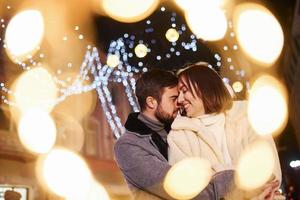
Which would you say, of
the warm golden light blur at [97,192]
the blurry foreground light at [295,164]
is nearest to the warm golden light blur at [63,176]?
the warm golden light blur at [97,192]

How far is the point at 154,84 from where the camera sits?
103 inches

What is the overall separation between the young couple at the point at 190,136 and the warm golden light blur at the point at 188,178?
0.11 ft

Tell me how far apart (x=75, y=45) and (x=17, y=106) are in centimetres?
420

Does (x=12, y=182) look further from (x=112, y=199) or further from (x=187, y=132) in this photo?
(x=187, y=132)

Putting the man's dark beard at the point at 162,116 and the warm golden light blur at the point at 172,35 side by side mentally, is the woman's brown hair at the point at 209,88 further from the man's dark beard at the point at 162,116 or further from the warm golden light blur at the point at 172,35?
the warm golden light blur at the point at 172,35

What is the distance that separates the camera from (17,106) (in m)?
14.0

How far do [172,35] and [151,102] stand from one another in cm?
438

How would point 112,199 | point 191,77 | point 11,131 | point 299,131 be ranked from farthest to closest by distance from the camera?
point 299,131
point 112,199
point 11,131
point 191,77

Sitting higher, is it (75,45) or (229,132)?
(75,45)

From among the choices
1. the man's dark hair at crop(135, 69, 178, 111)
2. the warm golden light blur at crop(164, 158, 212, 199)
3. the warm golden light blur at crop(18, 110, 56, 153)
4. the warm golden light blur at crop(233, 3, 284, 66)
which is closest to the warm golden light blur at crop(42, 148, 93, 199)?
the warm golden light blur at crop(18, 110, 56, 153)

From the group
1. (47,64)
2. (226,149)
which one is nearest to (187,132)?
(226,149)

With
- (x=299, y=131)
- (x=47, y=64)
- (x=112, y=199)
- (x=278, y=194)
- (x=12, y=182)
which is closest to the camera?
(x=278, y=194)

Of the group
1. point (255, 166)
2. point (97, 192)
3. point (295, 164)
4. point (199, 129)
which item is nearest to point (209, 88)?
point (199, 129)

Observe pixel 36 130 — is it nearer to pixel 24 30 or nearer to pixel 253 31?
pixel 24 30
